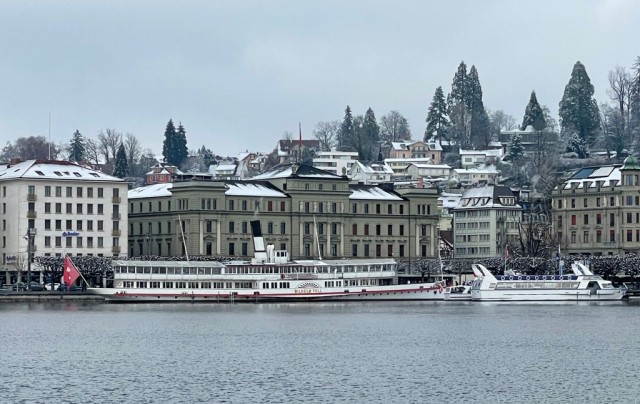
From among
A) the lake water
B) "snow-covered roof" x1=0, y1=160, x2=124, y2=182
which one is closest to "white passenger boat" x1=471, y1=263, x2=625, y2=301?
the lake water

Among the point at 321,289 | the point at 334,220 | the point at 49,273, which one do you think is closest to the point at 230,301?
the point at 321,289

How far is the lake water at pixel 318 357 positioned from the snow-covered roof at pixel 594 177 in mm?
65173

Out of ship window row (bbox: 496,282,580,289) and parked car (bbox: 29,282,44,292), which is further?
ship window row (bbox: 496,282,580,289)

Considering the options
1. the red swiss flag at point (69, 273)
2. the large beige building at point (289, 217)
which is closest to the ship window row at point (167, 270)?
the red swiss flag at point (69, 273)

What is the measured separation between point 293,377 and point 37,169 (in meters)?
94.8

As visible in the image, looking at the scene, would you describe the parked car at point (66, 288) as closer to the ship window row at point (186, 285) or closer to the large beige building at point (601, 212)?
the ship window row at point (186, 285)

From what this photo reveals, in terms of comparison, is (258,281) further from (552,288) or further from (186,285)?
(552,288)

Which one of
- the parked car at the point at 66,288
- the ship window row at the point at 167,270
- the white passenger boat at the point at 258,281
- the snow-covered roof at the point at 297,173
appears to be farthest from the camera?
the snow-covered roof at the point at 297,173

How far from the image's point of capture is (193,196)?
17312 cm

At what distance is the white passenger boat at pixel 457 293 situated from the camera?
156 m

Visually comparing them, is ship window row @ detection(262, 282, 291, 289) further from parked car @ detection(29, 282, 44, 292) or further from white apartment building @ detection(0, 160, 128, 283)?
white apartment building @ detection(0, 160, 128, 283)

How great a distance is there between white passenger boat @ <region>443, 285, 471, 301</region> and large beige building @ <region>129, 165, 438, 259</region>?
1657cm

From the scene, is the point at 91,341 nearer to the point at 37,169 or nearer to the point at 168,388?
the point at 168,388

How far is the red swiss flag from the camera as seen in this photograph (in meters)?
146
